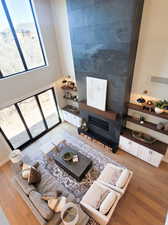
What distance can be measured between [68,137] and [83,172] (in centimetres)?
196

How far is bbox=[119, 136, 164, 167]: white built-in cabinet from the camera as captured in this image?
355cm

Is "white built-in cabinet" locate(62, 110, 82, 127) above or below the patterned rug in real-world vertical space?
above

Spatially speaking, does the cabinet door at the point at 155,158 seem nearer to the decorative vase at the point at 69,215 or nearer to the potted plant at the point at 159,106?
the potted plant at the point at 159,106

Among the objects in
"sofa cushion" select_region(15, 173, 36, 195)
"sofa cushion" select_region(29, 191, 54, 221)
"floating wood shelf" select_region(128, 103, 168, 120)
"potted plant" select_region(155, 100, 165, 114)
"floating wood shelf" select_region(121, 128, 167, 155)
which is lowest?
"floating wood shelf" select_region(121, 128, 167, 155)

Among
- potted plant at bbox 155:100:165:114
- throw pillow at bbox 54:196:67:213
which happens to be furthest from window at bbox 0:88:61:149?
potted plant at bbox 155:100:165:114

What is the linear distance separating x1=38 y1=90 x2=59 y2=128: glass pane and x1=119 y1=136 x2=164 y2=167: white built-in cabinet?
330 cm

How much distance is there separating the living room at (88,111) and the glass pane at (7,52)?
3cm

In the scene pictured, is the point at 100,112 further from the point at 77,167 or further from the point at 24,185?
the point at 24,185

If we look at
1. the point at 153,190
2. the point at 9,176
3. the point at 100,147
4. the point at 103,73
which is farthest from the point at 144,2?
the point at 9,176

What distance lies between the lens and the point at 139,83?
3.41m

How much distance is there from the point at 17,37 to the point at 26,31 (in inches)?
15.5

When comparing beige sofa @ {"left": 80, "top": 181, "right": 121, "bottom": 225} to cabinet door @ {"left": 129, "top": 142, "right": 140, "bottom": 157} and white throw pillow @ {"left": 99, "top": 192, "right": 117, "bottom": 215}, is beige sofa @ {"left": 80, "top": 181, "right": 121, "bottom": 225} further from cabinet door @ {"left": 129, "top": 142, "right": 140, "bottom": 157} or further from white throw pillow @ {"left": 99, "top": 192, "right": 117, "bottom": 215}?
cabinet door @ {"left": 129, "top": 142, "right": 140, "bottom": 157}

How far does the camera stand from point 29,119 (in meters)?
4.99

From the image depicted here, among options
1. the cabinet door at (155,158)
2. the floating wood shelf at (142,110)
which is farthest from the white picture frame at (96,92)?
the cabinet door at (155,158)
